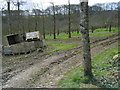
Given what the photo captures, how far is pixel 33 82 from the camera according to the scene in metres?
8.91

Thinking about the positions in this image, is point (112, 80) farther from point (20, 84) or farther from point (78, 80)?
point (20, 84)

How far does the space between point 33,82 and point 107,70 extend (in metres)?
3.87

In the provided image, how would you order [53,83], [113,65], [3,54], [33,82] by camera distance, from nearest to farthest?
[53,83] < [33,82] < [113,65] < [3,54]

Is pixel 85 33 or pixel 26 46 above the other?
pixel 85 33

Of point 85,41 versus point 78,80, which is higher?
point 85,41

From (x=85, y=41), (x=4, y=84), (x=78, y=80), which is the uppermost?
(x=85, y=41)

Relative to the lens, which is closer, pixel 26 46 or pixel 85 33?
pixel 85 33

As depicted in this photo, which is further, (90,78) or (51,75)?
(51,75)

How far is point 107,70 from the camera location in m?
9.06

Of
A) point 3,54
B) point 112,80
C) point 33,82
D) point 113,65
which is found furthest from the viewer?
point 3,54

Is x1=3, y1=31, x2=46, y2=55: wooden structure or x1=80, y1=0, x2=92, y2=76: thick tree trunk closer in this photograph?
x1=80, y1=0, x2=92, y2=76: thick tree trunk

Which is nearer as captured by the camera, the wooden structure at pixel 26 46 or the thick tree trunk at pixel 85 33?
the thick tree trunk at pixel 85 33

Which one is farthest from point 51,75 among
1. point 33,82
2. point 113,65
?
point 113,65

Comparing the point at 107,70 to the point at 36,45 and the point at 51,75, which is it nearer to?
the point at 51,75
